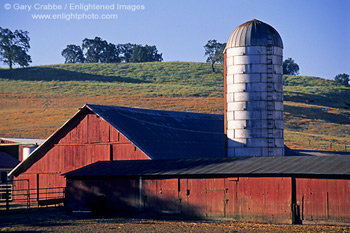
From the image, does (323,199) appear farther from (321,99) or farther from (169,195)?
(321,99)

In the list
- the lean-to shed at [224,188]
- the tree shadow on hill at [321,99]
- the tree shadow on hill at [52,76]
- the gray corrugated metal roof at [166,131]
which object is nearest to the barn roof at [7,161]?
the gray corrugated metal roof at [166,131]

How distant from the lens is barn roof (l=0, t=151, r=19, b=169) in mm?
51006

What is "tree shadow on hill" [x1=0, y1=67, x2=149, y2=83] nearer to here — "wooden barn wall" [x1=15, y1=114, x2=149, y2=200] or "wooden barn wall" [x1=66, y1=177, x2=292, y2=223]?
"wooden barn wall" [x1=15, y1=114, x2=149, y2=200]

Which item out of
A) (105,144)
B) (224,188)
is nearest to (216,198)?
(224,188)

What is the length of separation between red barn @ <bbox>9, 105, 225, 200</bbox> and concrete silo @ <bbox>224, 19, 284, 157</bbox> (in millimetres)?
5621

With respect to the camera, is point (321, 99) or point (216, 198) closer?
point (216, 198)

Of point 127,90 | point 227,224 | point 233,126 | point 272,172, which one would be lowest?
point 227,224

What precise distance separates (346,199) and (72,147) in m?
20.7

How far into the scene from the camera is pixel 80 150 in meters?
40.9

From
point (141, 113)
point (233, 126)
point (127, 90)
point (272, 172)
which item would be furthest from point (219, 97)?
point (272, 172)

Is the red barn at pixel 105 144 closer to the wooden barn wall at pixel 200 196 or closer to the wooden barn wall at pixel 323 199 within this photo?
the wooden barn wall at pixel 200 196

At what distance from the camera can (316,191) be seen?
27.8 m

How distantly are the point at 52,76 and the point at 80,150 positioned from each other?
86849 mm

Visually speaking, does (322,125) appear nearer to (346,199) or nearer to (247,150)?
(247,150)
